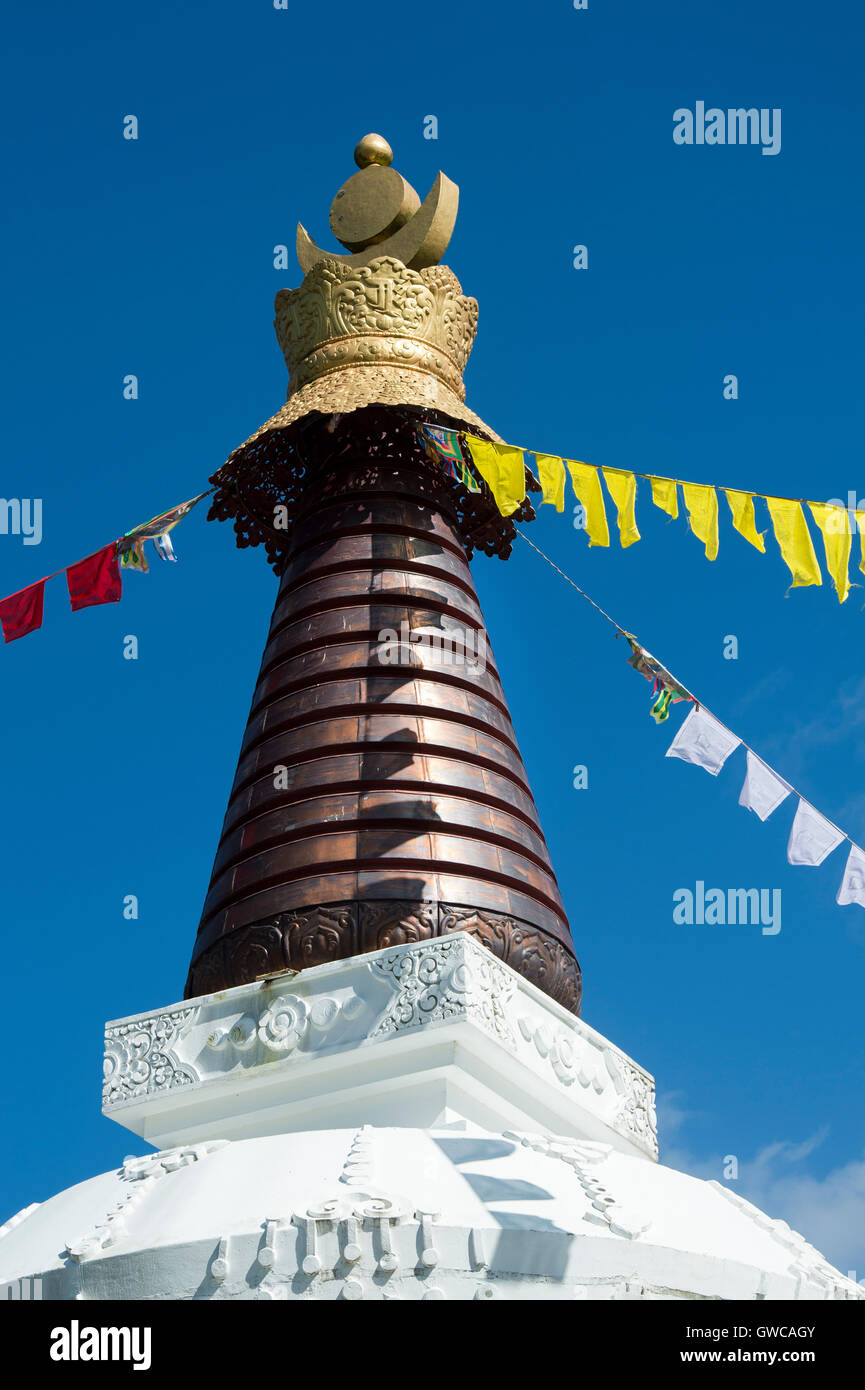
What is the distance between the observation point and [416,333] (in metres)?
10.4

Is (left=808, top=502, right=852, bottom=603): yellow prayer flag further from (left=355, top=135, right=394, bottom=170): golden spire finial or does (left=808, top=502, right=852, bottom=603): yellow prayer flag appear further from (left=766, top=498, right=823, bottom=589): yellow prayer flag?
(left=355, top=135, right=394, bottom=170): golden spire finial

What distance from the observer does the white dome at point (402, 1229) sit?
5703 mm

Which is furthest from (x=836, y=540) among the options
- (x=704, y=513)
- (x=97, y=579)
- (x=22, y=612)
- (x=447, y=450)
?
(x=22, y=612)

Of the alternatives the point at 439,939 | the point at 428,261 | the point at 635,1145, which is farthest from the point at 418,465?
the point at 635,1145

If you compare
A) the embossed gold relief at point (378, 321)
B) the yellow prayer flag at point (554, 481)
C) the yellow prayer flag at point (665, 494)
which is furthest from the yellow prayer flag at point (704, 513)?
the embossed gold relief at point (378, 321)

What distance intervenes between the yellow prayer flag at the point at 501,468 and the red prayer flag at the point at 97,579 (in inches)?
116

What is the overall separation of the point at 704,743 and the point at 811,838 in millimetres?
868

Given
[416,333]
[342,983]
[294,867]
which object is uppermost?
[416,333]

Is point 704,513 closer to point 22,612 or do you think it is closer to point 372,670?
point 372,670

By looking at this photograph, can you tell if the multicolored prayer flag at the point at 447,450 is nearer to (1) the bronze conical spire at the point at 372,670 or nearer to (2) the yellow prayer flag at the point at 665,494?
(1) the bronze conical spire at the point at 372,670

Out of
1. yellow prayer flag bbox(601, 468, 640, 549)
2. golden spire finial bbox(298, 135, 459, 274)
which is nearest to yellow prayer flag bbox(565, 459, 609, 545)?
yellow prayer flag bbox(601, 468, 640, 549)
